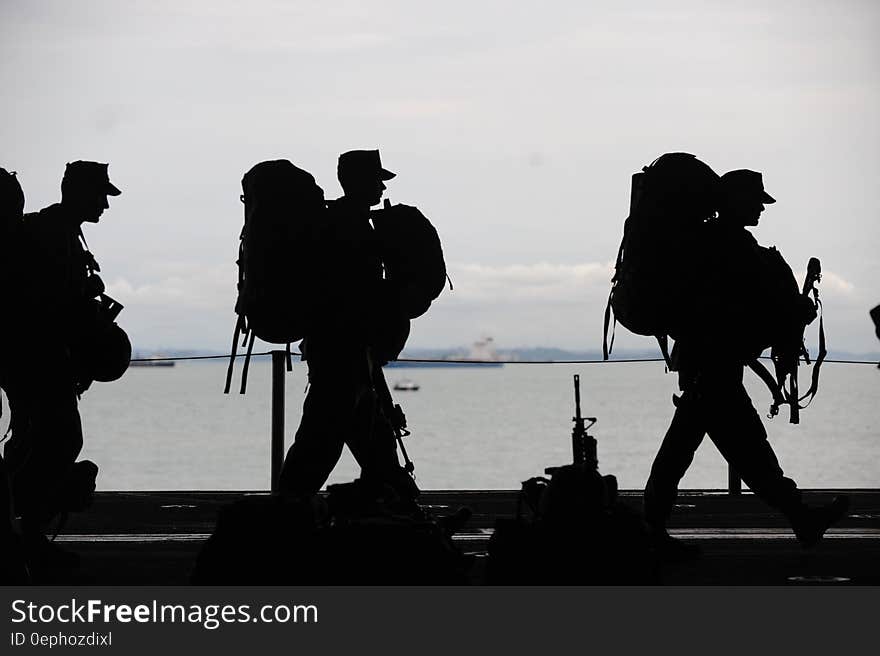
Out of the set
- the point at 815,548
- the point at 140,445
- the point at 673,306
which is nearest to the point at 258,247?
the point at 673,306

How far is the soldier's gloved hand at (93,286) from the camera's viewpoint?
8727 millimetres

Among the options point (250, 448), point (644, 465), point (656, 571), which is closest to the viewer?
point (656, 571)

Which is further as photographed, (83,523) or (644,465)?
(644,465)

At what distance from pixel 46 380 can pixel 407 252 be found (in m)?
2.17

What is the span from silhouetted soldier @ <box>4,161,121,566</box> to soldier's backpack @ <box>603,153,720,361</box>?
10.2ft

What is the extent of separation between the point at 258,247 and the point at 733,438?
2.89 meters

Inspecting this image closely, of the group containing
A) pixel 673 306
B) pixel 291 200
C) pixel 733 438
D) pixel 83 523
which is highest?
pixel 291 200

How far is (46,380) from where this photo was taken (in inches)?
332

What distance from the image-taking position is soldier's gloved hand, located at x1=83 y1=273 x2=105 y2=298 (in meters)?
8.73

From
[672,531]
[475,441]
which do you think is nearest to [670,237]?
[672,531]
